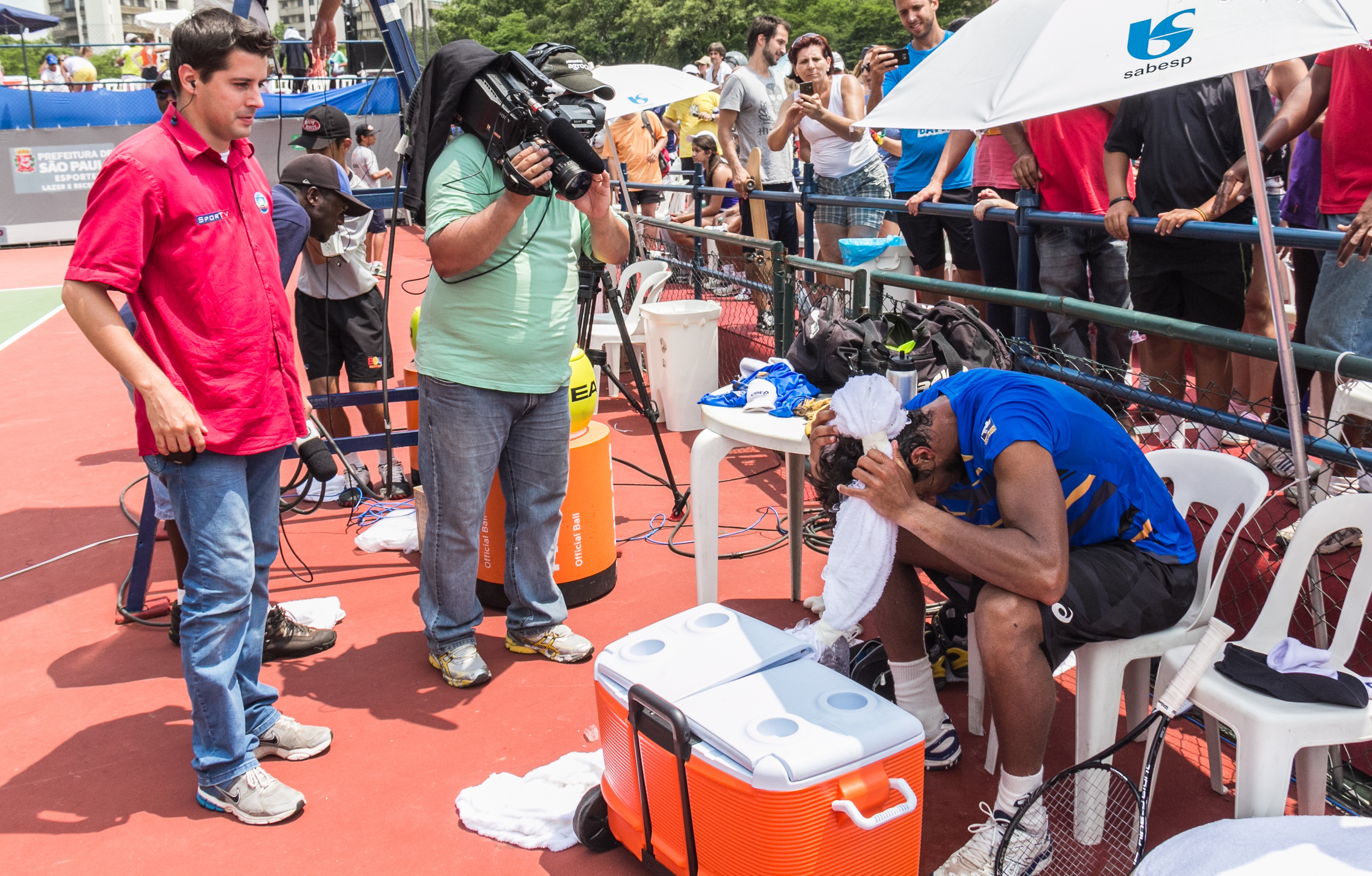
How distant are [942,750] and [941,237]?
377 cm

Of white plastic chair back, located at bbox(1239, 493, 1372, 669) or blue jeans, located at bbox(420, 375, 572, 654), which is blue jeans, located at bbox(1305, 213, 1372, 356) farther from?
blue jeans, located at bbox(420, 375, 572, 654)

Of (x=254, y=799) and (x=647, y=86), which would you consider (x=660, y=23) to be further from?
(x=254, y=799)

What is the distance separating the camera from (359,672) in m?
3.58

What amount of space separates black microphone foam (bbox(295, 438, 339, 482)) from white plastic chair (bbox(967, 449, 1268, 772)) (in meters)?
2.16

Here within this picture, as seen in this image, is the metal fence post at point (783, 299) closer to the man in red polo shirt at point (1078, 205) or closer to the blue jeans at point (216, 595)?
the man in red polo shirt at point (1078, 205)

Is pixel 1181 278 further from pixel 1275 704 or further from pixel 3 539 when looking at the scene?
pixel 3 539

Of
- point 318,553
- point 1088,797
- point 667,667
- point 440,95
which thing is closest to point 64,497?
point 318,553

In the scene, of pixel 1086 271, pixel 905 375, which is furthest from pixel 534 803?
pixel 1086 271

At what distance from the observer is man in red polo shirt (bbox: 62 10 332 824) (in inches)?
97.9

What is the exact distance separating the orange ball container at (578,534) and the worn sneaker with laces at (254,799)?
46.8 inches

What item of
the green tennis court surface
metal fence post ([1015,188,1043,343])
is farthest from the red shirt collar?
the green tennis court surface

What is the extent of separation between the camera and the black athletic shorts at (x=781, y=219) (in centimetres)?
774

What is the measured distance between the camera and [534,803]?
2723mm

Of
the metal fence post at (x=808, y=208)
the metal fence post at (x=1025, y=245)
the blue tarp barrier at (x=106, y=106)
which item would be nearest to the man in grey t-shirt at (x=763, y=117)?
A: the metal fence post at (x=808, y=208)
